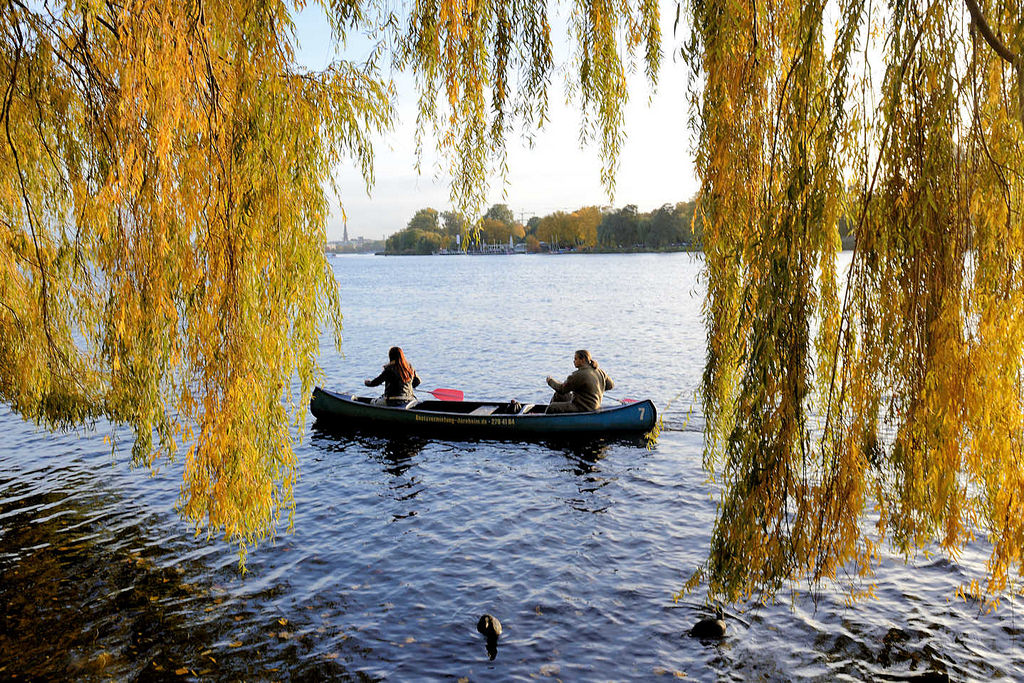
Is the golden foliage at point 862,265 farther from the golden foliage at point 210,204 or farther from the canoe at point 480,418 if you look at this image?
the canoe at point 480,418

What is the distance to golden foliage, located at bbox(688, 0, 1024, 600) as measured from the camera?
3906 mm

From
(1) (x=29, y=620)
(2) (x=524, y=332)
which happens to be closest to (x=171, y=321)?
(1) (x=29, y=620)

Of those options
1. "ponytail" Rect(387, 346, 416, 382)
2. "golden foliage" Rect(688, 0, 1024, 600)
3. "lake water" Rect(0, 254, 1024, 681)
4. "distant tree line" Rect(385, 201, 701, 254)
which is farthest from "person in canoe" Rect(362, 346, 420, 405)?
"distant tree line" Rect(385, 201, 701, 254)

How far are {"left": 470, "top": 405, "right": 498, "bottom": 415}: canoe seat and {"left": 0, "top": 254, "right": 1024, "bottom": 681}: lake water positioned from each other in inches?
34.1

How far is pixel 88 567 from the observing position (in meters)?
8.98

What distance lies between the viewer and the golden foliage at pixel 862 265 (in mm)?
3906

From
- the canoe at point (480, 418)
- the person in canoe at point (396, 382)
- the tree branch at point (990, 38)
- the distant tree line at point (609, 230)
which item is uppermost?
the distant tree line at point (609, 230)

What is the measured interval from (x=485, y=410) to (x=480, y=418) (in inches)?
27.6

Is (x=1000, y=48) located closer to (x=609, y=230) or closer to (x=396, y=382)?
(x=396, y=382)

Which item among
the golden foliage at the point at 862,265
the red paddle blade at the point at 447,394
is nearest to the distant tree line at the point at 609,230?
the red paddle blade at the point at 447,394

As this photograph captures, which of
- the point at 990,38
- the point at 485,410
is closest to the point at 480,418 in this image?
the point at 485,410

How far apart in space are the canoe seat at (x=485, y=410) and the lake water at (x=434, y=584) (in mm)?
865

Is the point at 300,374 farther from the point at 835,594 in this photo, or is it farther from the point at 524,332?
the point at 524,332

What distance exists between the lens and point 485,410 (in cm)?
1603
